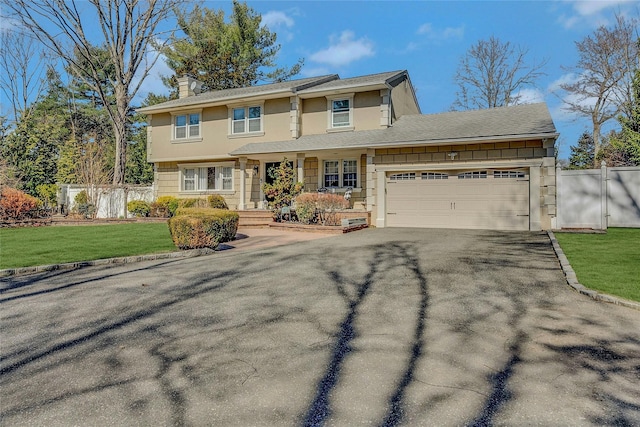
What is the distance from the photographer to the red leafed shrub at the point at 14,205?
14328 millimetres

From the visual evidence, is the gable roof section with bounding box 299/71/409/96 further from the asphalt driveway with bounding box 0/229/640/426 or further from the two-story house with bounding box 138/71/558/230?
the asphalt driveway with bounding box 0/229/640/426

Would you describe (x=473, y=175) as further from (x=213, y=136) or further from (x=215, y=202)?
(x=213, y=136)

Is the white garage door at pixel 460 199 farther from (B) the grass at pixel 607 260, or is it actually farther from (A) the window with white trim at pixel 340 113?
(A) the window with white trim at pixel 340 113

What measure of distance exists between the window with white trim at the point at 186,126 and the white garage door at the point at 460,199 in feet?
36.1

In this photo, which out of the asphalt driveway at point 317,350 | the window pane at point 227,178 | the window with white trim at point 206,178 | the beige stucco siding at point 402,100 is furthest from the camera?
the window with white trim at point 206,178

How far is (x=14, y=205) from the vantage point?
47.4 feet

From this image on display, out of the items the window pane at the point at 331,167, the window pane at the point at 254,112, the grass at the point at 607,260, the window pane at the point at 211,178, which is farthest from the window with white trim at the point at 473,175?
the window pane at the point at 211,178

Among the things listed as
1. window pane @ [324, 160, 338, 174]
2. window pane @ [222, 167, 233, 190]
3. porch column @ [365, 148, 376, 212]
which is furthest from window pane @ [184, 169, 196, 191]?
porch column @ [365, 148, 376, 212]

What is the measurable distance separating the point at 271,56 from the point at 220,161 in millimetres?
15269

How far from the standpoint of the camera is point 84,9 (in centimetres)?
2064

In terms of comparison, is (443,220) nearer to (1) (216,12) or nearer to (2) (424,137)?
(2) (424,137)

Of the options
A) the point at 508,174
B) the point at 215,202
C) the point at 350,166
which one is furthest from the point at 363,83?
the point at 215,202

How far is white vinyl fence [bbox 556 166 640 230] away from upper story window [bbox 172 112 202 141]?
1629cm

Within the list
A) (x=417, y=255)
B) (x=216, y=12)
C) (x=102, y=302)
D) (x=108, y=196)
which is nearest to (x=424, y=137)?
(x=417, y=255)
